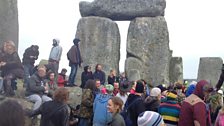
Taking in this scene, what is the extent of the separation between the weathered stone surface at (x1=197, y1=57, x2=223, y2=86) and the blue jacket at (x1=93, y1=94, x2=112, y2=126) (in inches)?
670

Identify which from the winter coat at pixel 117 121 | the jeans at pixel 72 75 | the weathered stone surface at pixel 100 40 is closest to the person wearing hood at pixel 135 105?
the winter coat at pixel 117 121

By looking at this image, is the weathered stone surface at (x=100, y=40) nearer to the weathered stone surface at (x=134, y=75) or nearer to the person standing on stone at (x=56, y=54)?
the weathered stone surface at (x=134, y=75)

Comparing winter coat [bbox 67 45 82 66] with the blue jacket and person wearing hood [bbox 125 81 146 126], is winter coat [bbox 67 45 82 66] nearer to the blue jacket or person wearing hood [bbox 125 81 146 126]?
the blue jacket

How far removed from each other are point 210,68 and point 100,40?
6306mm

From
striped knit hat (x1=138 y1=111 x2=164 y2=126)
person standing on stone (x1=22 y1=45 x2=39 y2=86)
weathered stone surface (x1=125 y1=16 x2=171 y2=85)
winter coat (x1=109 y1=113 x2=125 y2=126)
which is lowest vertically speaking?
winter coat (x1=109 y1=113 x2=125 y2=126)

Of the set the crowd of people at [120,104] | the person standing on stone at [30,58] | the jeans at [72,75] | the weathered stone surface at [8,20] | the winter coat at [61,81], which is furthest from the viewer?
the jeans at [72,75]

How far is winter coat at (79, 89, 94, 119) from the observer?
9.09m

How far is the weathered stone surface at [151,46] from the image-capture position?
22578 mm

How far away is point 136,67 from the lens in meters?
21.9

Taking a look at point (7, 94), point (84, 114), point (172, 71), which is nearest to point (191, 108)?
point (84, 114)

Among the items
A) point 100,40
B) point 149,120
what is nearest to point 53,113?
point 149,120

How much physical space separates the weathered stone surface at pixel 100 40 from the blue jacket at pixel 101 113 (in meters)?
13.5

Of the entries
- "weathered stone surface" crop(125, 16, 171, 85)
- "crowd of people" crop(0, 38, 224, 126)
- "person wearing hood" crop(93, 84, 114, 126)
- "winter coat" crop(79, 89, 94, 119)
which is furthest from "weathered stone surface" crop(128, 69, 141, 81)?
"person wearing hood" crop(93, 84, 114, 126)

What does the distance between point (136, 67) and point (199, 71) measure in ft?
16.7
